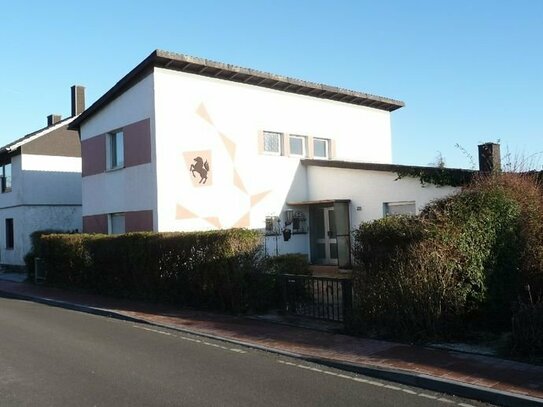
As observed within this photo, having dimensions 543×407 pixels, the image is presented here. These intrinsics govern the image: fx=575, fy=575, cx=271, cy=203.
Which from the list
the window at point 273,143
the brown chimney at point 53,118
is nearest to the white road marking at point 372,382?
the window at point 273,143

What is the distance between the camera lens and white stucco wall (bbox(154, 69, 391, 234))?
18281 millimetres

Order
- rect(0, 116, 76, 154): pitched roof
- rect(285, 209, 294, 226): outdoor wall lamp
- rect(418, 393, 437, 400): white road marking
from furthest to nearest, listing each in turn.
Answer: rect(0, 116, 76, 154): pitched roof → rect(285, 209, 294, 226): outdoor wall lamp → rect(418, 393, 437, 400): white road marking

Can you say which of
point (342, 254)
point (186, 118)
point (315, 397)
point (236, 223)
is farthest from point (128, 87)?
point (315, 397)

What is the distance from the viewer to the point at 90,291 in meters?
17.7

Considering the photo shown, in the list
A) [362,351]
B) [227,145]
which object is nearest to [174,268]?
[227,145]

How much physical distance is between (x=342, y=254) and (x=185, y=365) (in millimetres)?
12725

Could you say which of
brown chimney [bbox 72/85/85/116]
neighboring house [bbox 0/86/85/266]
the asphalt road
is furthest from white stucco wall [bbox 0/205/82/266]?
the asphalt road

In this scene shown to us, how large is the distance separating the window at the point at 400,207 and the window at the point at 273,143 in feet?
15.4

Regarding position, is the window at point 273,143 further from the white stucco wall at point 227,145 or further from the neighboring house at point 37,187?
the neighboring house at point 37,187

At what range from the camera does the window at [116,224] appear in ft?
67.6

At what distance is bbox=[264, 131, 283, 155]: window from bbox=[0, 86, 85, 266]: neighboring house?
454 inches

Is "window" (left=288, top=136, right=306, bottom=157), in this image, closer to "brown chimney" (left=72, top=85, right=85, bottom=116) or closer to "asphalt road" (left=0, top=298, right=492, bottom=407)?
"asphalt road" (left=0, top=298, right=492, bottom=407)

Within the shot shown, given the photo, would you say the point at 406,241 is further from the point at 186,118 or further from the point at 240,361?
the point at 186,118

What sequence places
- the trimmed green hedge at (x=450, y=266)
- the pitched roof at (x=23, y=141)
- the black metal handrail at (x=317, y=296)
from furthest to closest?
1. the pitched roof at (x=23, y=141)
2. the black metal handrail at (x=317, y=296)
3. the trimmed green hedge at (x=450, y=266)
